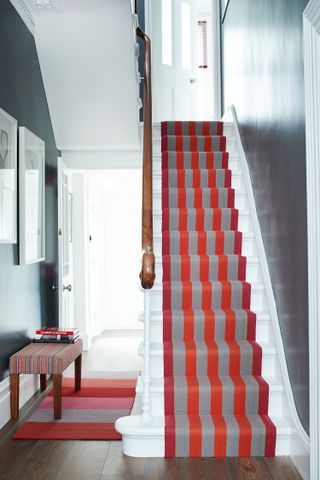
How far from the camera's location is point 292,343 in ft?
8.84

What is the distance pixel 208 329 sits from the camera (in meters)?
3.15

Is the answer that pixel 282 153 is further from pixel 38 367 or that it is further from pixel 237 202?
pixel 38 367

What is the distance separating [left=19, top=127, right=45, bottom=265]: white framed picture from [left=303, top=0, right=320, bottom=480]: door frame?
6.65 ft

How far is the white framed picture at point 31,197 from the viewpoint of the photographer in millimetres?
3582

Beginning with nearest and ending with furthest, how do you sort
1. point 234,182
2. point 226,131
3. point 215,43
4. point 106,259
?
point 234,182
point 226,131
point 215,43
point 106,259

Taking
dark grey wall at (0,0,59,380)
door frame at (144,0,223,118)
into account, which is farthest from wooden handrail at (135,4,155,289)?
door frame at (144,0,223,118)

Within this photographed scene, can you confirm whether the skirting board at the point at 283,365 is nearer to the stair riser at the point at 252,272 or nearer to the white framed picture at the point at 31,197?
the stair riser at the point at 252,272

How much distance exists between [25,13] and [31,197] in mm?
1278

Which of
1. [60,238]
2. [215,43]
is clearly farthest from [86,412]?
[215,43]

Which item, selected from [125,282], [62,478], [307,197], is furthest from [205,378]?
[125,282]

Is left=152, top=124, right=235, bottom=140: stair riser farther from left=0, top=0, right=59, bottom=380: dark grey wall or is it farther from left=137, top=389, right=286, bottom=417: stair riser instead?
left=137, top=389, right=286, bottom=417: stair riser

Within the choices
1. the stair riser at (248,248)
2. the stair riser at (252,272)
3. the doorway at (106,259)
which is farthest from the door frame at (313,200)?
the doorway at (106,259)

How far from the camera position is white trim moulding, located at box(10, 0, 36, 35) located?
3.58 metres

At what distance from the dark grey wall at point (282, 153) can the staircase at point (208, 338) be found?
210 mm
